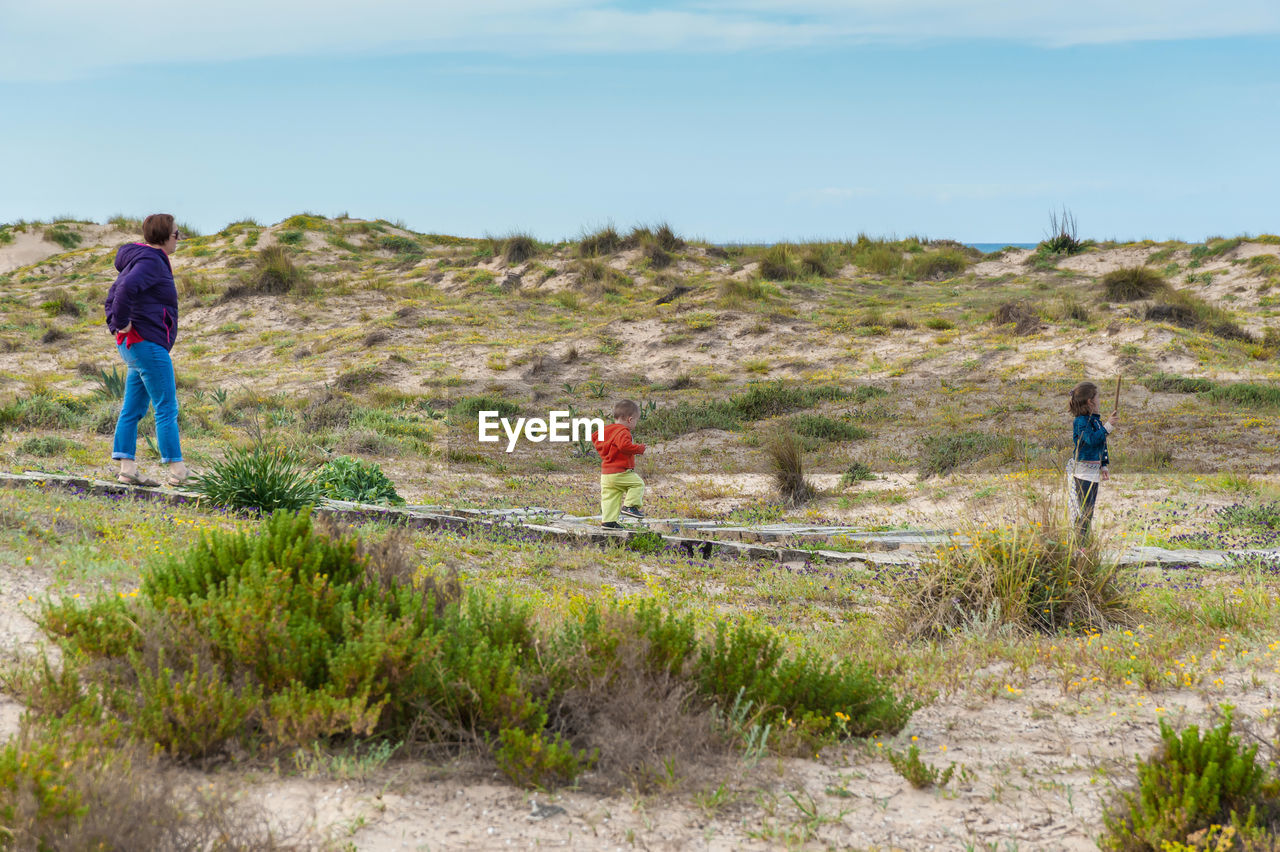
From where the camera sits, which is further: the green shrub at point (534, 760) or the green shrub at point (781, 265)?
the green shrub at point (781, 265)

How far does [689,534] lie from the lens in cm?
845

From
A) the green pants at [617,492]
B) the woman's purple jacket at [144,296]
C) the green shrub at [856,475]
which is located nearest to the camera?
the woman's purple jacket at [144,296]

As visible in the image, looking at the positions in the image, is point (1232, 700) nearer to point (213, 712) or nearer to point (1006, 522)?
point (1006, 522)

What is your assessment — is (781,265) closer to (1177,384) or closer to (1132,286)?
(1132,286)

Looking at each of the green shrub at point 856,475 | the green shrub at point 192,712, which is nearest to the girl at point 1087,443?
the green shrub at point 856,475

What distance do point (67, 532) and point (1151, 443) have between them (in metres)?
13.0

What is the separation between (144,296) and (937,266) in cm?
2832

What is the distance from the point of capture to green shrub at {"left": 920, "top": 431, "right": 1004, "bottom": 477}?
478 inches

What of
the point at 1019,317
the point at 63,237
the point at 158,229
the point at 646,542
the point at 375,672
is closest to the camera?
the point at 375,672

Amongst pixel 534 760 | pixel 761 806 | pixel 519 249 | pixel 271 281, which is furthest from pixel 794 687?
pixel 519 249

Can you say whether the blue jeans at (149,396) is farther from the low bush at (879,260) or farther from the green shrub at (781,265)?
the low bush at (879,260)

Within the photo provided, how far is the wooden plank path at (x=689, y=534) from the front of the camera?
24.6 feet

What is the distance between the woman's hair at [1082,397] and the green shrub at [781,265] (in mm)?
21344

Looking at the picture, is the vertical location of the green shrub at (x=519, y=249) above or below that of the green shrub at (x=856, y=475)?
above
